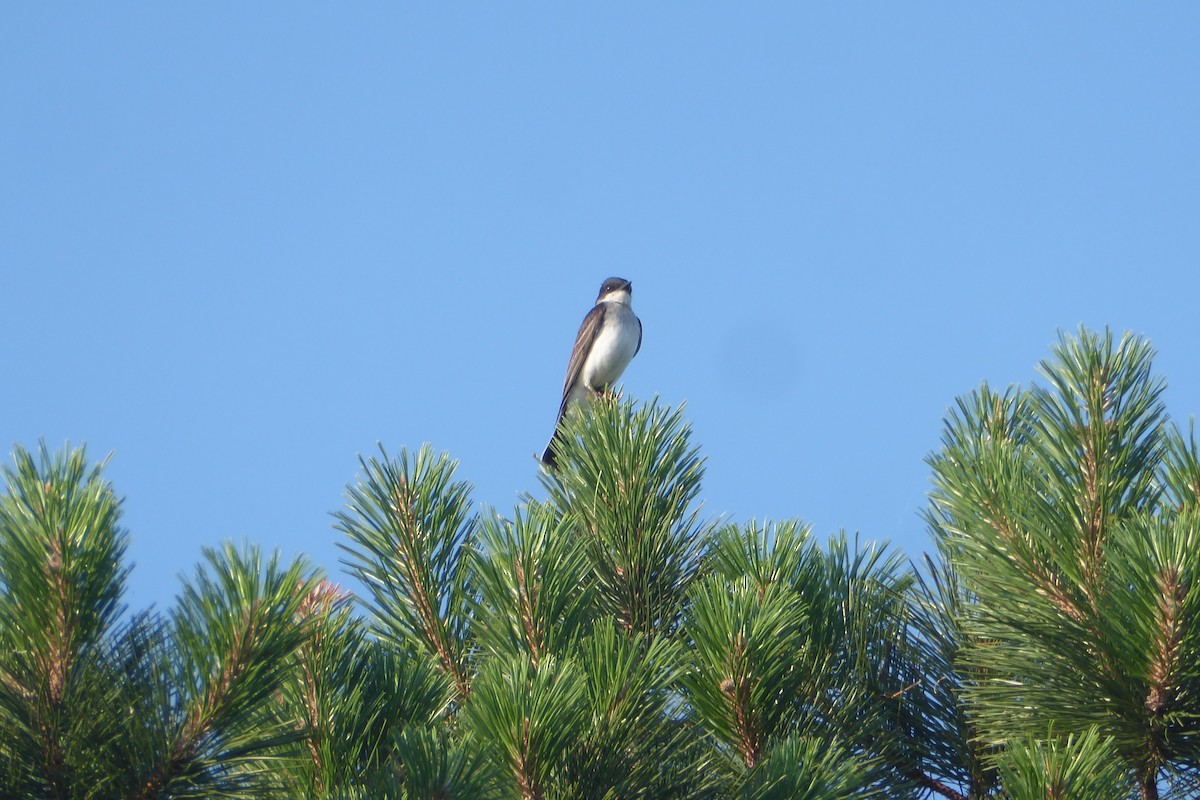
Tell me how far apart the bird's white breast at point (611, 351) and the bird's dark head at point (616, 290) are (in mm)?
1483

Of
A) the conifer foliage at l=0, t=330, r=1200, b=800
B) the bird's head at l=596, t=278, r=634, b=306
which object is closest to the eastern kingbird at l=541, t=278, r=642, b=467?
the bird's head at l=596, t=278, r=634, b=306

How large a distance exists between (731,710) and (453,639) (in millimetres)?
899

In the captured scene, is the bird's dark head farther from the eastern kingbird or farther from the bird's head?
the eastern kingbird

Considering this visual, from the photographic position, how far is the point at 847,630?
3.66 m

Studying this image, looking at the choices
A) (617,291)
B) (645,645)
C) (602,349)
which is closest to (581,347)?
(602,349)

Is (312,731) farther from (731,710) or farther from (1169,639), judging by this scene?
(1169,639)

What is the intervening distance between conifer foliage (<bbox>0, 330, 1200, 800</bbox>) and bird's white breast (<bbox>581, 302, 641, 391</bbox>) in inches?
304

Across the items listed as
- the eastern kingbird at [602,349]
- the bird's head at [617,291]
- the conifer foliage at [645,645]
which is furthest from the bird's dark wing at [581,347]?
the conifer foliage at [645,645]

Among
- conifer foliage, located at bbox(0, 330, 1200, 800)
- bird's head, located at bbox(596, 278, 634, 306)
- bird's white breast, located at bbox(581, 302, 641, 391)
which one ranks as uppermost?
bird's head, located at bbox(596, 278, 634, 306)

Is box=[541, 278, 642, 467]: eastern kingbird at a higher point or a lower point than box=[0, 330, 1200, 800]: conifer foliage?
higher

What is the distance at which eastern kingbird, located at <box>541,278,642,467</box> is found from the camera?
1198 cm

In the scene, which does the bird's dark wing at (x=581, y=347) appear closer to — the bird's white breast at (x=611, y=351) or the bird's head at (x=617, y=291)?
the bird's white breast at (x=611, y=351)

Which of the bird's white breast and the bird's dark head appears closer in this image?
the bird's white breast

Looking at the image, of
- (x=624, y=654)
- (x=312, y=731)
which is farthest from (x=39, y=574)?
(x=624, y=654)
